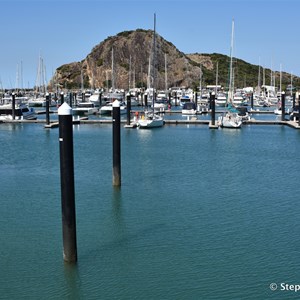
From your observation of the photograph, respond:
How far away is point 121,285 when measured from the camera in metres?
13.3

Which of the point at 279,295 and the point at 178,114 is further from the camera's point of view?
the point at 178,114

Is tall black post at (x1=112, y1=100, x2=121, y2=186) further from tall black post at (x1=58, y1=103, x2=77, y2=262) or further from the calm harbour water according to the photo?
tall black post at (x1=58, y1=103, x2=77, y2=262)

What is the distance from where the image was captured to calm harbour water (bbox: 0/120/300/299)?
1330 centimetres

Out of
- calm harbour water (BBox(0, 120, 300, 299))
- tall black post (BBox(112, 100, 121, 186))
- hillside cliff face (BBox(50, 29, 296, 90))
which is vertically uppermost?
hillside cliff face (BBox(50, 29, 296, 90))

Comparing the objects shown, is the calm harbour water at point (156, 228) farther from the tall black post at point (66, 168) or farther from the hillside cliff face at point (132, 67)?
the hillside cliff face at point (132, 67)

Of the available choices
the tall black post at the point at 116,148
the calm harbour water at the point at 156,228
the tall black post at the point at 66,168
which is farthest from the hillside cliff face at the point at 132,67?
the tall black post at the point at 66,168

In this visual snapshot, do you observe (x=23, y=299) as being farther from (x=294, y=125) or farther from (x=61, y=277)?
(x=294, y=125)

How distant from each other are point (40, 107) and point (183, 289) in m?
94.5

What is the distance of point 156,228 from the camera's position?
57.6 ft

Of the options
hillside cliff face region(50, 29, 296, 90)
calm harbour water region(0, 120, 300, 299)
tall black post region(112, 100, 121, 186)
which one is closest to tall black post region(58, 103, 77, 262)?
Result: calm harbour water region(0, 120, 300, 299)

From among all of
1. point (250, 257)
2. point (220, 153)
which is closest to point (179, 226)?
point (250, 257)

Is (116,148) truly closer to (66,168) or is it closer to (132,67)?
(66,168)

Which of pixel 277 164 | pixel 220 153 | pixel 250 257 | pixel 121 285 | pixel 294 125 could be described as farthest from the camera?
pixel 294 125

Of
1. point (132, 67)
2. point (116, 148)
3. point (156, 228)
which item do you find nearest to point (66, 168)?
point (156, 228)
